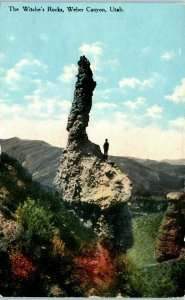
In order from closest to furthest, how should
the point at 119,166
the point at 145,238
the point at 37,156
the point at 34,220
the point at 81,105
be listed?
the point at 34,220, the point at 81,105, the point at 145,238, the point at 119,166, the point at 37,156

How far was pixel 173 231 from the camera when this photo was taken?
14820mm

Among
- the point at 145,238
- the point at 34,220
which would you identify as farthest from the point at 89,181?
the point at 145,238

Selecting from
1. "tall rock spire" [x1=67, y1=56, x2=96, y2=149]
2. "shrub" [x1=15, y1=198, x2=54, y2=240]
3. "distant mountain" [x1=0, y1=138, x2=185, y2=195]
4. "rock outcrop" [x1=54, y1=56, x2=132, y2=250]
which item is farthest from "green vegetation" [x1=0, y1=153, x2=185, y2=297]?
"tall rock spire" [x1=67, y1=56, x2=96, y2=149]

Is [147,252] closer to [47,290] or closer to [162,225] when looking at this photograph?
[162,225]

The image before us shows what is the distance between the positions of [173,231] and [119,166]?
2.33 metres

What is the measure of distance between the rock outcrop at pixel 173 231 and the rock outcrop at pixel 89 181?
0.92 m

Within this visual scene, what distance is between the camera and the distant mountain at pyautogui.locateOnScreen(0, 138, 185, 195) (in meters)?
15.5

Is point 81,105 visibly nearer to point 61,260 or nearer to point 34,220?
point 34,220

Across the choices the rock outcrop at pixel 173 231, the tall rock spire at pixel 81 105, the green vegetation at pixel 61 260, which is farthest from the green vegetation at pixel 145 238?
the tall rock spire at pixel 81 105

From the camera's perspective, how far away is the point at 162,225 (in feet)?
49.1

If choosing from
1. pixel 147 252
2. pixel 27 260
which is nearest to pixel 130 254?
pixel 147 252

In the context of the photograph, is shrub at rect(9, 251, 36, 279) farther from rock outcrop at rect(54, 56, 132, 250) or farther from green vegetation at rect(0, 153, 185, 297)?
rock outcrop at rect(54, 56, 132, 250)

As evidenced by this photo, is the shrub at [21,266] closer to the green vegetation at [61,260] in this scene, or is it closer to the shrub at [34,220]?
the green vegetation at [61,260]

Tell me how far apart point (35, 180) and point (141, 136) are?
3316 millimetres
